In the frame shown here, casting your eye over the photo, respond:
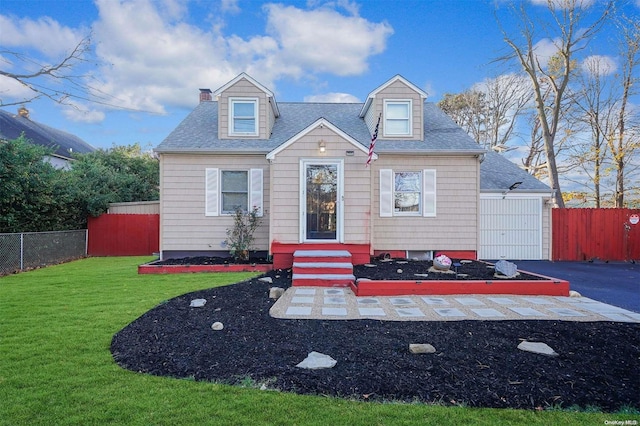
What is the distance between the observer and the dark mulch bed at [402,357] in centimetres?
264

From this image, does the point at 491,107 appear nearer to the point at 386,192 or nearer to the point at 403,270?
the point at 386,192

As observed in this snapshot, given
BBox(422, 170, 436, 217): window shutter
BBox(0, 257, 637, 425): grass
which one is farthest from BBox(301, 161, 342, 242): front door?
BBox(0, 257, 637, 425): grass

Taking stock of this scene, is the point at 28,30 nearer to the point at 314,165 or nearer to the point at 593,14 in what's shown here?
the point at 314,165

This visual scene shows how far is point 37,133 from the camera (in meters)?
21.8

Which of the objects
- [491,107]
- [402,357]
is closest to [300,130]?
[402,357]

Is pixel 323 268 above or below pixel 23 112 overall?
below

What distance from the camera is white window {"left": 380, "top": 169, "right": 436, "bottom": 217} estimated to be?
9703 millimetres

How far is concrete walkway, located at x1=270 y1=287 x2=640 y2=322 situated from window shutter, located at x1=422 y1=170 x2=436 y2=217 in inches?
163

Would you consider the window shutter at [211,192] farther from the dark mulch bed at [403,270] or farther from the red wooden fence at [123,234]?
the red wooden fence at [123,234]

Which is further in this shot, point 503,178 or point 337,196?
point 503,178

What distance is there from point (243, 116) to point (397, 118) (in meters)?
4.93

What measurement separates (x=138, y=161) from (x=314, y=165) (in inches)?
571

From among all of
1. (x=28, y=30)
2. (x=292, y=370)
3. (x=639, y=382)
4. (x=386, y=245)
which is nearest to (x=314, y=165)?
(x=386, y=245)

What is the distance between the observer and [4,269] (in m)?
8.45
